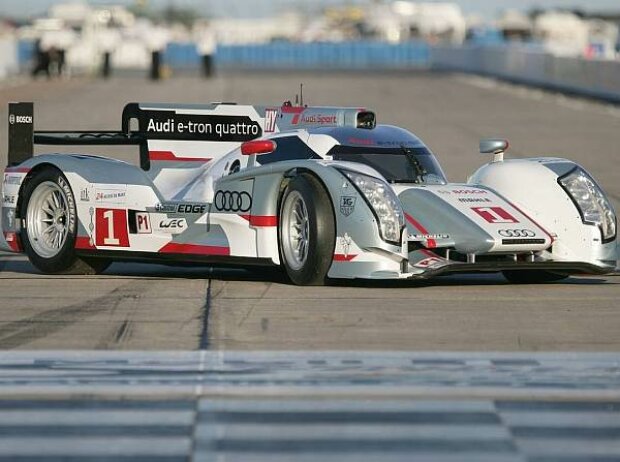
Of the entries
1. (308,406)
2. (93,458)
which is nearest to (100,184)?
(308,406)

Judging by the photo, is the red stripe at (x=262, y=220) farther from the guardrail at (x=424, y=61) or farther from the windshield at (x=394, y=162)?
the guardrail at (x=424, y=61)

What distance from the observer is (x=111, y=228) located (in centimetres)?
1241

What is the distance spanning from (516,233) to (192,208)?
2.30 metres

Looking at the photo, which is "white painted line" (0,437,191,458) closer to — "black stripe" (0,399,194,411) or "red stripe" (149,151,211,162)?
"black stripe" (0,399,194,411)

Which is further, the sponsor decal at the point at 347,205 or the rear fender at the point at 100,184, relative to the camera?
the rear fender at the point at 100,184

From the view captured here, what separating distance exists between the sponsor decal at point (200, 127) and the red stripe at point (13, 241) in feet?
4.21

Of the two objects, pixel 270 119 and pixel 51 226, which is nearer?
pixel 51 226

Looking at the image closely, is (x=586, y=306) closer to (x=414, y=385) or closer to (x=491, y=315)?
(x=491, y=315)

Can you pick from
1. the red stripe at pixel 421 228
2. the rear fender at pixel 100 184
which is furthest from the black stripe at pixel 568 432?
the rear fender at pixel 100 184

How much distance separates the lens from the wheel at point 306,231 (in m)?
11.0

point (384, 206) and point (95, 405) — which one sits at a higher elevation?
point (384, 206)

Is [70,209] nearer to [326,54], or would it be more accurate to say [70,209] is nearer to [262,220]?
[262,220]

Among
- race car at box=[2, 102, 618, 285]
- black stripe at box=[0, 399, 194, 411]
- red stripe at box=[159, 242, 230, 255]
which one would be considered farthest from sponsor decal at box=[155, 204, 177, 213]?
black stripe at box=[0, 399, 194, 411]

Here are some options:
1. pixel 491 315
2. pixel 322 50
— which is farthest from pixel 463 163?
pixel 322 50
